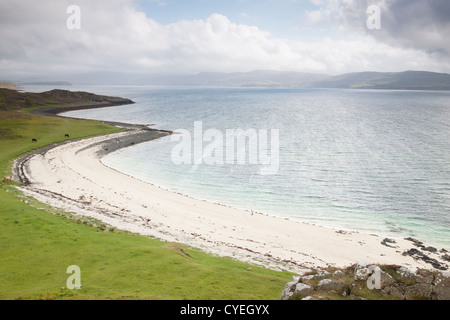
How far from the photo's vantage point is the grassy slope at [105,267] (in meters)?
17.4

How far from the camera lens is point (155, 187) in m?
52.6

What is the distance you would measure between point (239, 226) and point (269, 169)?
1108 inches

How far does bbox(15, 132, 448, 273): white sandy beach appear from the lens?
29.2 m

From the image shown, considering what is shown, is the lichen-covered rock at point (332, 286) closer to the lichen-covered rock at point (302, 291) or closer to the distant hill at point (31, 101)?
the lichen-covered rock at point (302, 291)

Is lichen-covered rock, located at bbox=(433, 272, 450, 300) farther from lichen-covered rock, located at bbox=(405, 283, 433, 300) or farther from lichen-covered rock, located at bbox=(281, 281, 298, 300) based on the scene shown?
lichen-covered rock, located at bbox=(281, 281, 298, 300)

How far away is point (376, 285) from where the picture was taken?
537 inches

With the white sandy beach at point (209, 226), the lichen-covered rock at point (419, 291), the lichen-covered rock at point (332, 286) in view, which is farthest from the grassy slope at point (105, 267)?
the lichen-covered rock at point (419, 291)

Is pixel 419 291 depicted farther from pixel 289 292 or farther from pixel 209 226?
pixel 209 226

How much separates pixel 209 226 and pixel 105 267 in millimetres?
16677

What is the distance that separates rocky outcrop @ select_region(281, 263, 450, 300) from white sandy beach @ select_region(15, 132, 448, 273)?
11927mm

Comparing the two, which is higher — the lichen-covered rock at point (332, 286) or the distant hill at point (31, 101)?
the distant hill at point (31, 101)

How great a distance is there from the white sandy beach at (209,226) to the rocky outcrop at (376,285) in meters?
11.9

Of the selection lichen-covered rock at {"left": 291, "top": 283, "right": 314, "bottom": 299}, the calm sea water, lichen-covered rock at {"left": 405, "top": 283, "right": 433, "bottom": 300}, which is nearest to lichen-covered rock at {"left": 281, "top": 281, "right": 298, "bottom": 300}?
lichen-covered rock at {"left": 291, "top": 283, "right": 314, "bottom": 299}

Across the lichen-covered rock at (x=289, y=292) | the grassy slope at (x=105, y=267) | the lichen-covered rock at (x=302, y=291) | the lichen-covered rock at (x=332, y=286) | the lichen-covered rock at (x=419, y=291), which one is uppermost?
the lichen-covered rock at (x=419, y=291)
